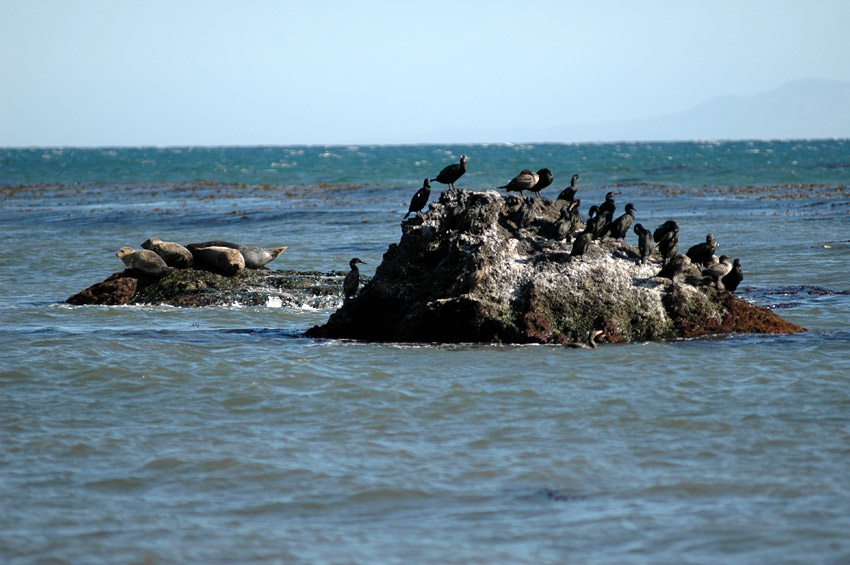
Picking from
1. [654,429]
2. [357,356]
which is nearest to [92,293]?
[357,356]

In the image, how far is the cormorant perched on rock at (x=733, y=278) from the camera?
10328 millimetres

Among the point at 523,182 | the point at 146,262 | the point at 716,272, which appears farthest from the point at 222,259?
the point at 716,272

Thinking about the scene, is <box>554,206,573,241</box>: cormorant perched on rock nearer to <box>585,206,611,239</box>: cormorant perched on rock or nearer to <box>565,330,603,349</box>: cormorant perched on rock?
<box>585,206,611,239</box>: cormorant perched on rock

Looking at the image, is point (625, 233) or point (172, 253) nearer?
point (625, 233)

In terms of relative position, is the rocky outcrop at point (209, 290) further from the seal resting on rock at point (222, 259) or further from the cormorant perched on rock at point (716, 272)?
the cormorant perched on rock at point (716, 272)

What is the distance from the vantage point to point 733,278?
10.4 m

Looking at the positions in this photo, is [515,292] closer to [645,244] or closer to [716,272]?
[645,244]

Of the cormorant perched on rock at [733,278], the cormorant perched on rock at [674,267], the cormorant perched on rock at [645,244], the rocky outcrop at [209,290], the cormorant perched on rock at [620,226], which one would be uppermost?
the cormorant perched on rock at [620,226]

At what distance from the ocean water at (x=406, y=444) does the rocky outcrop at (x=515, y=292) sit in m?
0.28

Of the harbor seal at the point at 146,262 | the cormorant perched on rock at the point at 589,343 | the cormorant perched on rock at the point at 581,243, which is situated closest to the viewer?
the cormorant perched on rock at the point at 589,343

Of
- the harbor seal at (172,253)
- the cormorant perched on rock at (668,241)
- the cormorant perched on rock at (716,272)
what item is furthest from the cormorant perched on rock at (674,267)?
the harbor seal at (172,253)

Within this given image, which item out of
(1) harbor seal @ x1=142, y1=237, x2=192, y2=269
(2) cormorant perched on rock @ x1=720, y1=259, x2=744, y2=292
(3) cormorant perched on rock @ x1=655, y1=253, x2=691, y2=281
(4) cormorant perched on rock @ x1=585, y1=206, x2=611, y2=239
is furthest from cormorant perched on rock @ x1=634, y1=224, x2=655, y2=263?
(1) harbor seal @ x1=142, y1=237, x2=192, y2=269

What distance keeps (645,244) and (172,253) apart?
23.5ft

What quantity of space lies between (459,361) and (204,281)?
234 inches
